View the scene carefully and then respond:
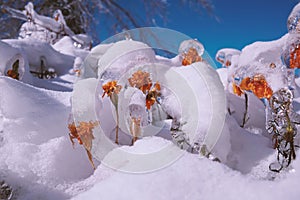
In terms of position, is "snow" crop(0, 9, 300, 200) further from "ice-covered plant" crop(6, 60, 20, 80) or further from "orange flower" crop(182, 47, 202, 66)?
"ice-covered plant" crop(6, 60, 20, 80)

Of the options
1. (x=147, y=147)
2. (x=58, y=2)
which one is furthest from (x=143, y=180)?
(x=58, y=2)

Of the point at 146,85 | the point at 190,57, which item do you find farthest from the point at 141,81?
the point at 190,57

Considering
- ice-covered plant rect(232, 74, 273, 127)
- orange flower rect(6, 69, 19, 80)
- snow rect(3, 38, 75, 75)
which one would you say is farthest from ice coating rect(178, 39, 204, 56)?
snow rect(3, 38, 75, 75)

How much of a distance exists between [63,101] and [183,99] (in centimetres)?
19

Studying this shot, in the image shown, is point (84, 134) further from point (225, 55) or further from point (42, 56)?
point (42, 56)

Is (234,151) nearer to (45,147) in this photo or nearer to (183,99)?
(183,99)

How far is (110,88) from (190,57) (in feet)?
0.59

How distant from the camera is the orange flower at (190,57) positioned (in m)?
0.52

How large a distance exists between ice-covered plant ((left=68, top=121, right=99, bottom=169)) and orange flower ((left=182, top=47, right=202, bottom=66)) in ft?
0.74

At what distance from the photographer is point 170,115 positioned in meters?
0.38

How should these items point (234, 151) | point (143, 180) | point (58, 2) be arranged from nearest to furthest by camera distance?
1. point (143, 180)
2. point (234, 151)
3. point (58, 2)

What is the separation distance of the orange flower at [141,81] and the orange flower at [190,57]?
130mm

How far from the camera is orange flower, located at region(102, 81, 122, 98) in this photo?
40cm

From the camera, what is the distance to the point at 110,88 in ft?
1.32
